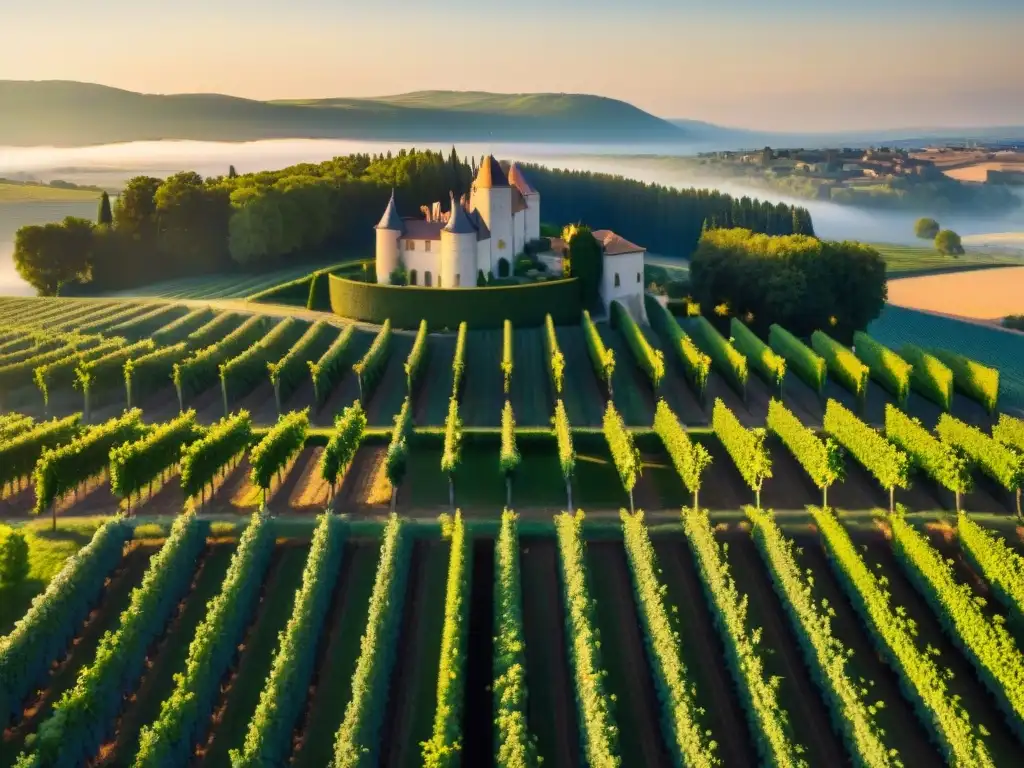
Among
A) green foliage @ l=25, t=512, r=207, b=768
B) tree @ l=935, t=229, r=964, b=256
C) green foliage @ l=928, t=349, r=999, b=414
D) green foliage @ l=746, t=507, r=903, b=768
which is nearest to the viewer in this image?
green foliage @ l=25, t=512, r=207, b=768

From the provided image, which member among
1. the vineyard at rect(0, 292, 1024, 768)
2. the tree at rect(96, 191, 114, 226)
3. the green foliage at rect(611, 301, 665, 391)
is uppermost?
the tree at rect(96, 191, 114, 226)

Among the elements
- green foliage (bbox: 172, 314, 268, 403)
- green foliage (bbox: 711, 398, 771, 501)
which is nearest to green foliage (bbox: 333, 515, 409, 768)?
green foliage (bbox: 711, 398, 771, 501)

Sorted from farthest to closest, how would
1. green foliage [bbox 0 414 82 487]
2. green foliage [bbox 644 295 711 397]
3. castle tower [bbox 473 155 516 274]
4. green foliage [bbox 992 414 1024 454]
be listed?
castle tower [bbox 473 155 516 274] → green foliage [bbox 644 295 711 397] → green foliage [bbox 992 414 1024 454] → green foliage [bbox 0 414 82 487]

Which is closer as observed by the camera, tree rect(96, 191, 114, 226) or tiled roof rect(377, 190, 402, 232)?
tiled roof rect(377, 190, 402, 232)

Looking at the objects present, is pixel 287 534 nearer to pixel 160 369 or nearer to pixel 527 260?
pixel 160 369

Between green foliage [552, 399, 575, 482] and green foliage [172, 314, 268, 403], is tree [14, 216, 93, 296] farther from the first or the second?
green foliage [552, 399, 575, 482]

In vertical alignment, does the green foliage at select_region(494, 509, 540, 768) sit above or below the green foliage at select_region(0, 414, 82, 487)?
below

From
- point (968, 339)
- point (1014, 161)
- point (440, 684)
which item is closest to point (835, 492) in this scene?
point (440, 684)
